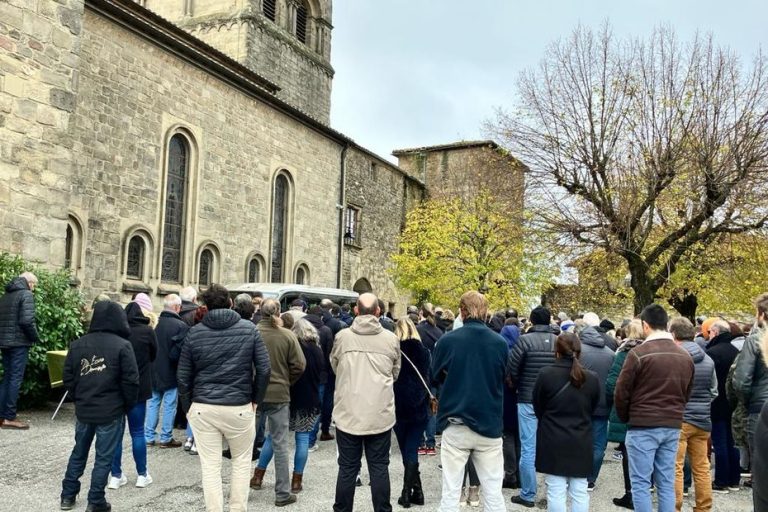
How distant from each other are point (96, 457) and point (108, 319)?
3.66ft

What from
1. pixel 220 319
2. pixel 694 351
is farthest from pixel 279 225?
pixel 694 351

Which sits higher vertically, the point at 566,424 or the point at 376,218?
the point at 376,218

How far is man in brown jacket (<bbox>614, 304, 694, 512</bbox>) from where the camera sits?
484cm

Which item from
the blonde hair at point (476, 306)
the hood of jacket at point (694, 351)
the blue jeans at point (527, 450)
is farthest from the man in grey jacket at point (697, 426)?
the blonde hair at point (476, 306)

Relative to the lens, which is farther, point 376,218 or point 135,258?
point 376,218

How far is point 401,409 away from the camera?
19.3ft

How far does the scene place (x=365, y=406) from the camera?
4.88 m

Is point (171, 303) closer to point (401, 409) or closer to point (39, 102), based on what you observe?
point (401, 409)

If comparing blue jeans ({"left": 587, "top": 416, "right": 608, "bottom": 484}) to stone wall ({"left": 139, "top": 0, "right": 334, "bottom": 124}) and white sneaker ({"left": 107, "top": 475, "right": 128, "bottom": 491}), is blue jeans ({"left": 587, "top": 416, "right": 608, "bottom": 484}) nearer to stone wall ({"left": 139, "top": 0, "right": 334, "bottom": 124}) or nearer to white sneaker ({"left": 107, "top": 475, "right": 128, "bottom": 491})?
white sneaker ({"left": 107, "top": 475, "right": 128, "bottom": 491})

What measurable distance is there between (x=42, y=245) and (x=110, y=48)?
698 centimetres

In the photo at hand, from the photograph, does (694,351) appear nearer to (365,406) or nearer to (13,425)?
(365,406)

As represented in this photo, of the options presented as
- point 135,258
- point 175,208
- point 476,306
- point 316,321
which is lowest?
point 316,321

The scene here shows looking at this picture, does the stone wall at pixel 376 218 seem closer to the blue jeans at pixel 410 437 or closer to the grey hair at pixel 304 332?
the grey hair at pixel 304 332

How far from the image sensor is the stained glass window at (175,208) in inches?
689
